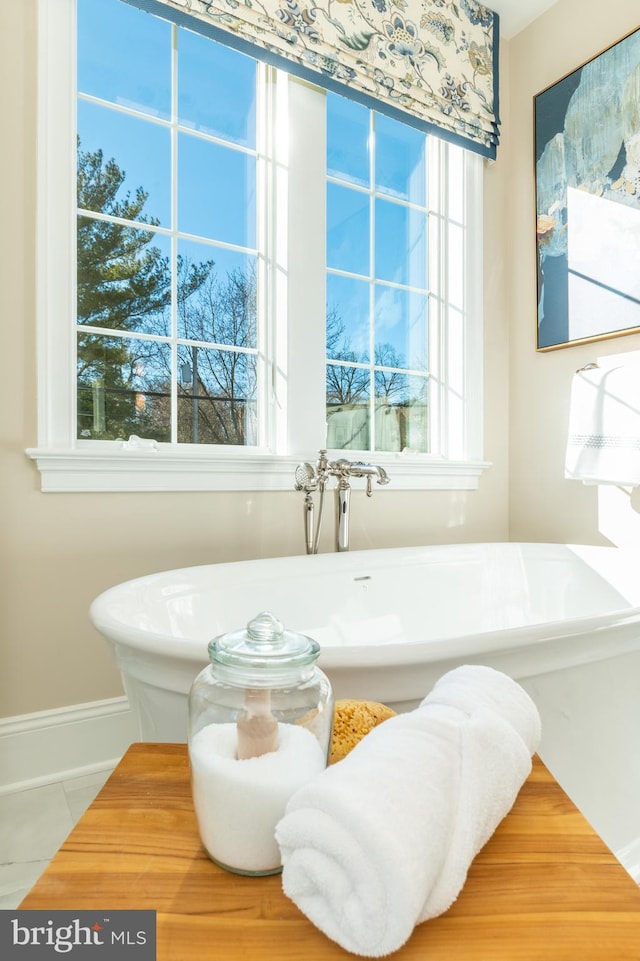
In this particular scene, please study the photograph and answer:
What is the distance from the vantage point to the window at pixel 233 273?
1.71m

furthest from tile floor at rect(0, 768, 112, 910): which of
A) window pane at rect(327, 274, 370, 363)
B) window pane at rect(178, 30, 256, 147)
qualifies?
window pane at rect(178, 30, 256, 147)

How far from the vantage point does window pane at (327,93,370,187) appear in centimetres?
231

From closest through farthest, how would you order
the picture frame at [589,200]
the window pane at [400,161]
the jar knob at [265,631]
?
1. the jar knob at [265,631]
2. the picture frame at [589,200]
3. the window pane at [400,161]

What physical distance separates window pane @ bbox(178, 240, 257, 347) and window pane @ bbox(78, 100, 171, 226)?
15cm

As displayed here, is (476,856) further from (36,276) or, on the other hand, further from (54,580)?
(36,276)

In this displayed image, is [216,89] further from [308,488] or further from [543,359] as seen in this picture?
[543,359]

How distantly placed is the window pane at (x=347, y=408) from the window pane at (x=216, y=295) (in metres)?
0.39

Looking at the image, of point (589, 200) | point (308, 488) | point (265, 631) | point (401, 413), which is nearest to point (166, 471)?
point (308, 488)

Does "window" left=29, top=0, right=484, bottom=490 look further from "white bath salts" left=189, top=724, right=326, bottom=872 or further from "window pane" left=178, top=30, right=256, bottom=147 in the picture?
"white bath salts" left=189, top=724, right=326, bottom=872

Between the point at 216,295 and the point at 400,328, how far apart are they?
2.86 ft

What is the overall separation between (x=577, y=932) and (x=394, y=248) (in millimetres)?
2503

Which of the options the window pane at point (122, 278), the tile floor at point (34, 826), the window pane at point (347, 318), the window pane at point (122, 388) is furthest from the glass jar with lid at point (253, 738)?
the window pane at point (347, 318)

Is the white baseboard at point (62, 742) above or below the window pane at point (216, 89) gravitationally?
below

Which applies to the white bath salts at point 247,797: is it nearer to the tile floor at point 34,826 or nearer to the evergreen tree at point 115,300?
the tile floor at point 34,826
